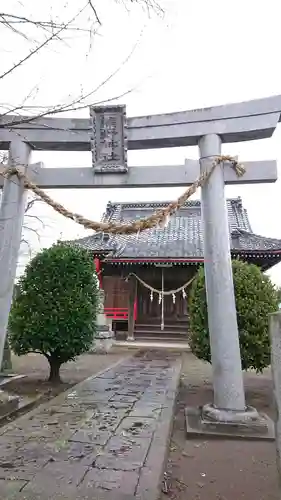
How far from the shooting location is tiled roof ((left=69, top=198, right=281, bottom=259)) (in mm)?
15930

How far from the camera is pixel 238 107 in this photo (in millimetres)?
5254

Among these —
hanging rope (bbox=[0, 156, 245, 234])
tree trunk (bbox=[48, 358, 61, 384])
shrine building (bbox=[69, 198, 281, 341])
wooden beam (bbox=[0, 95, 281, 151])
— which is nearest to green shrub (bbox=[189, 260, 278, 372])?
hanging rope (bbox=[0, 156, 245, 234])

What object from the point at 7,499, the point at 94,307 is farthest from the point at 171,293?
the point at 7,499

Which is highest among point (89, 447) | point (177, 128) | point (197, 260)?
point (197, 260)

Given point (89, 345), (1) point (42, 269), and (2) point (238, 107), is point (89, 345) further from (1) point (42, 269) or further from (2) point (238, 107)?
(2) point (238, 107)

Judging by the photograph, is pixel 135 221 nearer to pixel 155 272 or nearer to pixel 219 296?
pixel 219 296

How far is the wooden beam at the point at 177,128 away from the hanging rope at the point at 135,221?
1.55ft

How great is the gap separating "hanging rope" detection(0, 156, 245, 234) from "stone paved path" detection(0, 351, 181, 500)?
2.31 meters

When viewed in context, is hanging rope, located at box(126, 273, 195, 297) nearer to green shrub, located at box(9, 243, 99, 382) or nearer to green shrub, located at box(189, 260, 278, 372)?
green shrub, located at box(9, 243, 99, 382)

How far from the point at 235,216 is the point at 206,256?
1610 centimetres

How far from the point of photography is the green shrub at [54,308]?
6965mm

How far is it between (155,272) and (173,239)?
2053 millimetres

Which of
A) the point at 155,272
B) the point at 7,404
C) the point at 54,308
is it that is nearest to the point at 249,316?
the point at 54,308

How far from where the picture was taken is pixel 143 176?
5.54 metres
